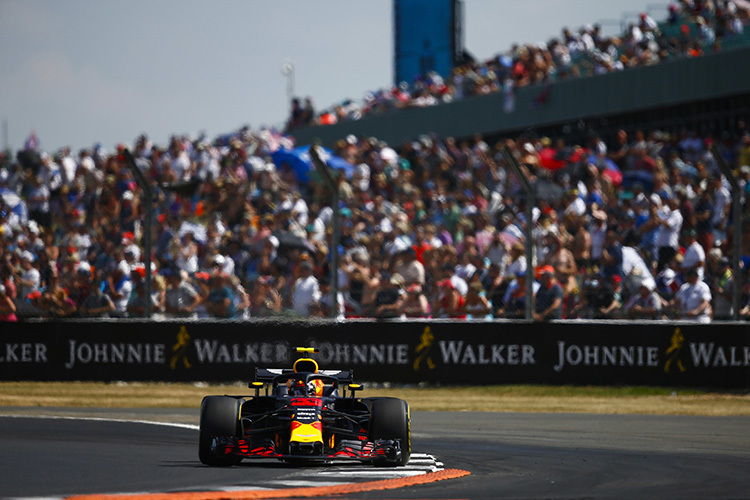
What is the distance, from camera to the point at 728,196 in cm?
1623

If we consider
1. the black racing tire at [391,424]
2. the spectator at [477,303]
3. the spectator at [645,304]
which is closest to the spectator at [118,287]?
the spectator at [477,303]

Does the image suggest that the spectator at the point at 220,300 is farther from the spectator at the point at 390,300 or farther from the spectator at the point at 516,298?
the spectator at the point at 516,298

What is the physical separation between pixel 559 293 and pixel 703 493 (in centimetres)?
864

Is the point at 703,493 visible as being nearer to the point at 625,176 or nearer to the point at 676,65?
the point at 625,176

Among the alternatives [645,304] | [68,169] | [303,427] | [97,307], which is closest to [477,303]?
[645,304]

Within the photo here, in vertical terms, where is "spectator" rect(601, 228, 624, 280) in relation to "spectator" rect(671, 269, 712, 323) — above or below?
above

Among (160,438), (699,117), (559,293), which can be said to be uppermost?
(699,117)

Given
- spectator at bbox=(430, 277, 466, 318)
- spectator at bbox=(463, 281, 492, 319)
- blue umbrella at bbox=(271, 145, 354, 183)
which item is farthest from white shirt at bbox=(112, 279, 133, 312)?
blue umbrella at bbox=(271, 145, 354, 183)

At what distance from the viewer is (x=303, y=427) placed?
8.34 metres

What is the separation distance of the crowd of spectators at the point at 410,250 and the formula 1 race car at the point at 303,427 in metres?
6.97

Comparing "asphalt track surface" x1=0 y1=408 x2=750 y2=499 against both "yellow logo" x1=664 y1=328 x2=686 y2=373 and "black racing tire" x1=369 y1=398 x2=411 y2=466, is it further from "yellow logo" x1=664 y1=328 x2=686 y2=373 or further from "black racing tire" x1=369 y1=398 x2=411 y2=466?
"yellow logo" x1=664 y1=328 x2=686 y2=373

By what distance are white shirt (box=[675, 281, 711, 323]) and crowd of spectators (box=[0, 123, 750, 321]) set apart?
0.06 ft

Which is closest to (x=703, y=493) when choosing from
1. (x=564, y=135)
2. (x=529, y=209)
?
(x=529, y=209)

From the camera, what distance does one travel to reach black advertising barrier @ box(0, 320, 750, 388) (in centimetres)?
1569
